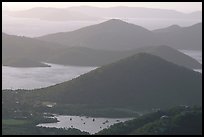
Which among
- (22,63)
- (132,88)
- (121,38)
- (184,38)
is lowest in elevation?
(132,88)

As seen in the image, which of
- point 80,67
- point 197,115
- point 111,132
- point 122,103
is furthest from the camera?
point 80,67

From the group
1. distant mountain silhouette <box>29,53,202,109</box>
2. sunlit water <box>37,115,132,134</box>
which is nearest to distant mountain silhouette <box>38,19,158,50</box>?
distant mountain silhouette <box>29,53,202,109</box>

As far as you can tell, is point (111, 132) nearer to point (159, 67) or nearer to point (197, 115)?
point (197, 115)

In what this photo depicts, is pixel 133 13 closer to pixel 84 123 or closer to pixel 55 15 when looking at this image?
pixel 55 15

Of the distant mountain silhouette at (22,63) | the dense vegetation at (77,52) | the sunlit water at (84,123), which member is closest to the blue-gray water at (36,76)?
the distant mountain silhouette at (22,63)

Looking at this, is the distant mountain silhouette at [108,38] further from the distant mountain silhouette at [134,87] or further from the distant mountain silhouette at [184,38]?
the distant mountain silhouette at [134,87]


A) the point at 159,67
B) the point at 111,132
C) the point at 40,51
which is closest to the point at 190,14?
the point at 40,51

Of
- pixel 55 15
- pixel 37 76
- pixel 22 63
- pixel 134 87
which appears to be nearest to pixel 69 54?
pixel 22 63
